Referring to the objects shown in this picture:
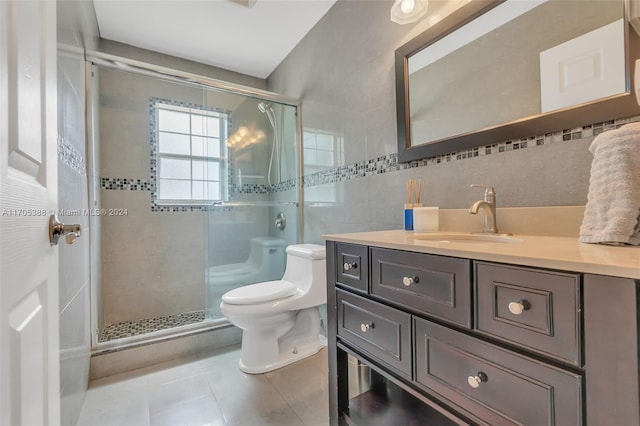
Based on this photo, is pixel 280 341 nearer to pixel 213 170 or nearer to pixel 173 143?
pixel 213 170

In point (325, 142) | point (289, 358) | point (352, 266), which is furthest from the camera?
point (325, 142)

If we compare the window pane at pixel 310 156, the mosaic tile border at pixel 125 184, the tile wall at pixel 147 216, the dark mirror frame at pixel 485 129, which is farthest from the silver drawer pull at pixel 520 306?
the mosaic tile border at pixel 125 184

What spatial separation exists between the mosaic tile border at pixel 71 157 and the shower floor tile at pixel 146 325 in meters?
1.21

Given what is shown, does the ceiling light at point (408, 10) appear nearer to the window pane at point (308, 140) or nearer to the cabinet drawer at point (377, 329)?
the window pane at point (308, 140)

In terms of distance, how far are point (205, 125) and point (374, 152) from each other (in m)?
1.55

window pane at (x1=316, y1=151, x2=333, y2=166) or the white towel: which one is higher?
window pane at (x1=316, y1=151, x2=333, y2=166)

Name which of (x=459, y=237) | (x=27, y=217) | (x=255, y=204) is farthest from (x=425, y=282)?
(x=255, y=204)

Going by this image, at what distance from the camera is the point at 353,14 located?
1817 mm

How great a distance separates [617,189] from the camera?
660 millimetres

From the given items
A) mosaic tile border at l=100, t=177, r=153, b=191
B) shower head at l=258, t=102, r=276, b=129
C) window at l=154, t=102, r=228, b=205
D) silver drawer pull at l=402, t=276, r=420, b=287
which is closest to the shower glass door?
shower head at l=258, t=102, r=276, b=129

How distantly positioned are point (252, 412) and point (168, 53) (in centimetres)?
288

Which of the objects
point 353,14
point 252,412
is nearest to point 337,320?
point 252,412

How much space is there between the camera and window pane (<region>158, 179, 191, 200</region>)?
100 inches

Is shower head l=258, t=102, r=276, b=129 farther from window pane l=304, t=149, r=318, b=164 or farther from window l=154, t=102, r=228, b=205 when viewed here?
window l=154, t=102, r=228, b=205
